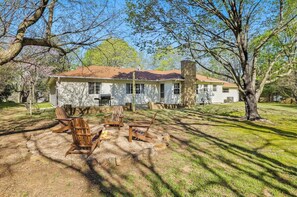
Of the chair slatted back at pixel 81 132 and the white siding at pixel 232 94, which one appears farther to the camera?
the white siding at pixel 232 94

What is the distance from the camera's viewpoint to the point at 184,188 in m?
3.66

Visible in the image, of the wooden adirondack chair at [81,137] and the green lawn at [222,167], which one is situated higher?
the wooden adirondack chair at [81,137]

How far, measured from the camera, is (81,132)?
Result: 4680mm

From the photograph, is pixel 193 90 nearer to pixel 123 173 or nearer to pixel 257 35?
pixel 257 35

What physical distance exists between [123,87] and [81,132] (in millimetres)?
14376

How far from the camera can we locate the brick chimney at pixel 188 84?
67.0 feet

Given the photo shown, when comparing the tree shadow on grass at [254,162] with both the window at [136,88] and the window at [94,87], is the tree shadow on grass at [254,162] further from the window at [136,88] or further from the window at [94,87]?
the window at [136,88]

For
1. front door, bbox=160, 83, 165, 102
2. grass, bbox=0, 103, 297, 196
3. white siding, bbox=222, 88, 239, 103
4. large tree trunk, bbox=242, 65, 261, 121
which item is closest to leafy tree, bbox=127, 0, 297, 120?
large tree trunk, bbox=242, 65, 261, 121

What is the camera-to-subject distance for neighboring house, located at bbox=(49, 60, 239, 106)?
16.6 meters

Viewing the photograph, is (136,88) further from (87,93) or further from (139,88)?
(87,93)

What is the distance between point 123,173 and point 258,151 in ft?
13.6

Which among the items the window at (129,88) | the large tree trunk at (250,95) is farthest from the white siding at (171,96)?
the large tree trunk at (250,95)

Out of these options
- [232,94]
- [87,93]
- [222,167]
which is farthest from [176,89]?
[222,167]

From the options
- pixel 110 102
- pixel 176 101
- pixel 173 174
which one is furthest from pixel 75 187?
pixel 176 101
